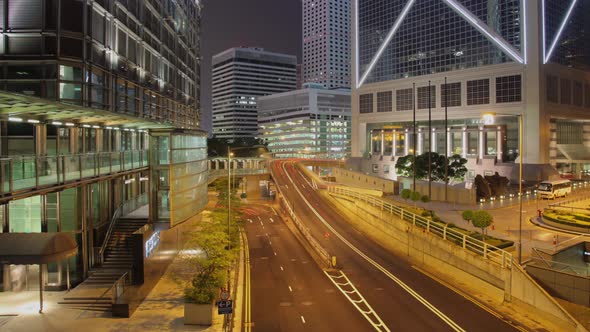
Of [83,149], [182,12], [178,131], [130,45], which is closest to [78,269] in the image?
[83,149]

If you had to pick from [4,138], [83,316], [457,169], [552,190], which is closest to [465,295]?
[83,316]

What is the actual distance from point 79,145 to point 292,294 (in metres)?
15.5

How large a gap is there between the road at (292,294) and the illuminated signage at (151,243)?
629cm

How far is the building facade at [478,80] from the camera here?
289ft

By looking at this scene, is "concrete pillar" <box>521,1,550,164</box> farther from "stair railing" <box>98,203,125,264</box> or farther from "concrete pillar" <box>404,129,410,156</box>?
"stair railing" <box>98,203,125,264</box>

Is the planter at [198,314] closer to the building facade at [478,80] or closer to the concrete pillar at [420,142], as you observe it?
the building facade at [478,80]

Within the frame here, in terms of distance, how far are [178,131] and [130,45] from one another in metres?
11.8

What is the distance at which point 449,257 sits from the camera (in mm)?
A: 30812

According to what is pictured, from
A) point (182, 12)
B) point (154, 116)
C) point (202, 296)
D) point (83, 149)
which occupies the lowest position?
point (202, 296)

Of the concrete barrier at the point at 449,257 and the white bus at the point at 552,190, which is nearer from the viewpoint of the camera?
the concrete barrier at the point at 449,257

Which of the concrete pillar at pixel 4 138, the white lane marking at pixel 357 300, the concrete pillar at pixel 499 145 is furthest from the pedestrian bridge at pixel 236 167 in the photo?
the concrete pillar at pixel 499 145

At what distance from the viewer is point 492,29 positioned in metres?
91.8

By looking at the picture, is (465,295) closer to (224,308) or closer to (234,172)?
(224,308)

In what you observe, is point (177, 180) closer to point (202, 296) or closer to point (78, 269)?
point (78, 269)
